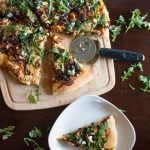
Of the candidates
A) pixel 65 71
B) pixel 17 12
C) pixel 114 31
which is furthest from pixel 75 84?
pixel 17 12

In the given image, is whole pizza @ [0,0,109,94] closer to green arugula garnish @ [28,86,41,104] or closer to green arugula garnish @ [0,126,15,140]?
green arugula garnish @ [28,86,41,104]

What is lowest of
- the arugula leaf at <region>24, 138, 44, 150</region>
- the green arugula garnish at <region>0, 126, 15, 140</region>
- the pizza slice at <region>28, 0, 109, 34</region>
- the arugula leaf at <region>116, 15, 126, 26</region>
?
the arugula leaf at <region>24, 138, 44, 150</region>

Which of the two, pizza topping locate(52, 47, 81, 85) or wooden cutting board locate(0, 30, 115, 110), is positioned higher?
pizza topping locate(52, 47, 81, 85)

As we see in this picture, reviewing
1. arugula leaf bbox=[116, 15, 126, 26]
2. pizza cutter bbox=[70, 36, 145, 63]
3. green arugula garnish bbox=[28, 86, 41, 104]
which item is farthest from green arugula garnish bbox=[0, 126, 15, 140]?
arugula leaf bbox=[116, 15, 126, 26]

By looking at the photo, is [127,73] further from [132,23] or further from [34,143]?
[34,143]

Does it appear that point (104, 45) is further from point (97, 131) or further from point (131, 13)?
point (97, 131)

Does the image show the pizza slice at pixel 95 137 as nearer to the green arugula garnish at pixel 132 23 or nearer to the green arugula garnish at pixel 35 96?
the green arugula garnish at pixel 35 96

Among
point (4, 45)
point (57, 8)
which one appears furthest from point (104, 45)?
point (4, 45)
